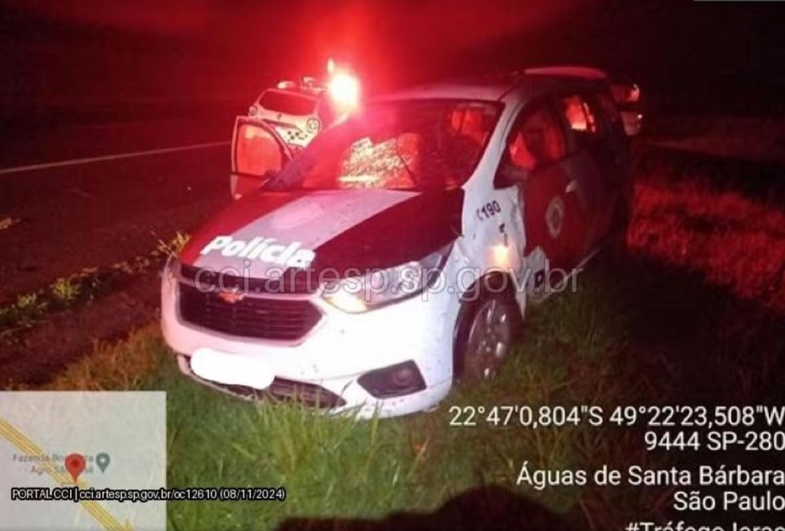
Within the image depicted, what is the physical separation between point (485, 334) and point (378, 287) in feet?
1.95

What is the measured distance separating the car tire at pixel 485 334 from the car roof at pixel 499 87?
1054 mm

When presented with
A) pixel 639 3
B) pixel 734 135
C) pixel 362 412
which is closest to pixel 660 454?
pixel 362 412

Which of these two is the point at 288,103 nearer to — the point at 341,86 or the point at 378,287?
the point at 341,86

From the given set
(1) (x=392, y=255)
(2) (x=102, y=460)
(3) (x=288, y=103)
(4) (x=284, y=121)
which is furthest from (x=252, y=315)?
(3) (x=288, y=103)

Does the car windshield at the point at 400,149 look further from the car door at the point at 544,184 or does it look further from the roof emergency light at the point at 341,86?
the roof emergency light at the point at 341,86

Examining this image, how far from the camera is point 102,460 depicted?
9.30 ft

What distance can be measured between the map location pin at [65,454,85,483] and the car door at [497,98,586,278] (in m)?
1.94

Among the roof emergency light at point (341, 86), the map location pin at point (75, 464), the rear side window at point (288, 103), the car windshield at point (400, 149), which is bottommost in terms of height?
the map location pin at point (75, 464)

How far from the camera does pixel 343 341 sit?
3.01 meters

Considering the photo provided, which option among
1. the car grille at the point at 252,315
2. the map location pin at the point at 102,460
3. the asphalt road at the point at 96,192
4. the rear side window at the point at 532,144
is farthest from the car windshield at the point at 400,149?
the asphalt road at the point at 96,192

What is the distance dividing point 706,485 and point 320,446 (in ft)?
4.24

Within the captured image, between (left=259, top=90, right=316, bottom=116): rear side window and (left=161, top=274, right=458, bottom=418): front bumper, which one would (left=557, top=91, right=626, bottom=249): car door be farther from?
(left=259, top=90, right=316, bottom=116): rear side window

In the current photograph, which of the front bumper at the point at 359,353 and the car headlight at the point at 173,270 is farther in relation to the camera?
the car headlight at the point at 173,270

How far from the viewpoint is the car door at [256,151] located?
13.6 ft
